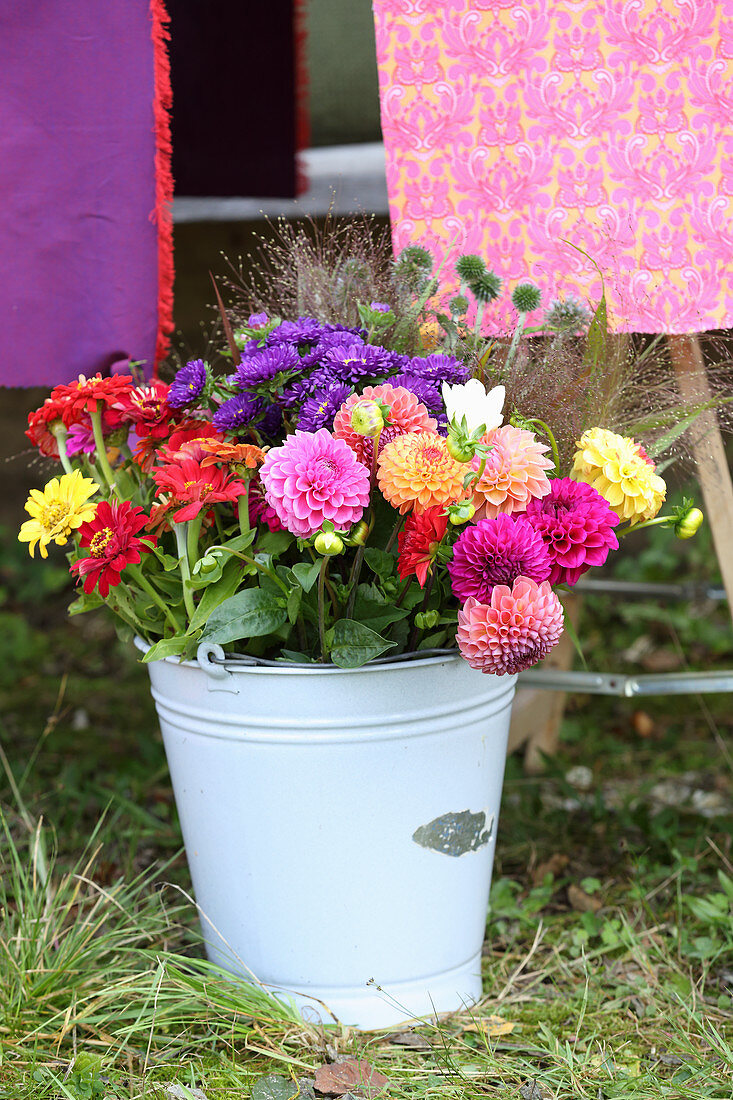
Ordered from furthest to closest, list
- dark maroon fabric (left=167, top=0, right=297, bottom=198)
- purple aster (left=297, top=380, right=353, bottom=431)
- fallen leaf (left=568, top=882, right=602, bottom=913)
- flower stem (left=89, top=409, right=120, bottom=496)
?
dark maroon fabric (left=167, top=0, right=297, bottom=198) < fallen leaf (left=568, top=882, right=602, bottom=913) < flower stem (left=89, top=409, right=120, bottom=496) < purple aster (left=297, top=380, right=353, bottom=431)

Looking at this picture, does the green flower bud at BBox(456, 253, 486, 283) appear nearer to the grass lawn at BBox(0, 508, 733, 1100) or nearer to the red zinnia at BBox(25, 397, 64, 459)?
the red zinnia at BBox(25, 397, 64, 459)

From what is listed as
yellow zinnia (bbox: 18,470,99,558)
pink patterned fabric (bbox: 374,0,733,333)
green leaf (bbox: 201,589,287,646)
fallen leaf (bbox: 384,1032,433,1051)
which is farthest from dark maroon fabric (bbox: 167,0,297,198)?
fallen leaf (bbox: 384,1032,433,1051)

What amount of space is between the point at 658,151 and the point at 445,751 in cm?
78

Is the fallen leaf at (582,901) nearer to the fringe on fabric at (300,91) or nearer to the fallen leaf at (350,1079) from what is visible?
the fallen leaf at (350,1079)

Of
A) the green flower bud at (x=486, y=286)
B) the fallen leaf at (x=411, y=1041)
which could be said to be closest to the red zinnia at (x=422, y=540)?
the green flower bud at (x=486, y=286)

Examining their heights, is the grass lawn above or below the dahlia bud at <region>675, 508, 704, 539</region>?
below

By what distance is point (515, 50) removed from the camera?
129 centimetres

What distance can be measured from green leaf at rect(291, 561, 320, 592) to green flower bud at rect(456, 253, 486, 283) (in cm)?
41

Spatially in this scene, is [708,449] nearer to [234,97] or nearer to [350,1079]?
[350,1079]

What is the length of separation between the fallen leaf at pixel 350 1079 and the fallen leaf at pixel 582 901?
497 millimetres

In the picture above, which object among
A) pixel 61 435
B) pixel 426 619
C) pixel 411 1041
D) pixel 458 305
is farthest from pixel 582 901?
pixel 61 435

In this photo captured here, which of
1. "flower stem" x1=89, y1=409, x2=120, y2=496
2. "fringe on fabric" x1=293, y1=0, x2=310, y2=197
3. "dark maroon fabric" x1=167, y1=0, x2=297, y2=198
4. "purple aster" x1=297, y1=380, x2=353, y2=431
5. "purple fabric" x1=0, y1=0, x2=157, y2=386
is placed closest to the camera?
"purple aster" x1=297, y1=380, x2=353, y2=431

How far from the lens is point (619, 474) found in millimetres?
1043

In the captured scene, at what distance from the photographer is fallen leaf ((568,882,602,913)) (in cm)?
149
